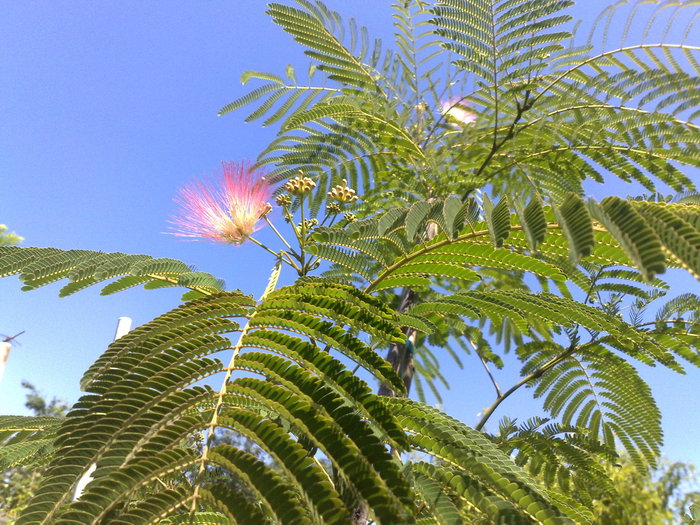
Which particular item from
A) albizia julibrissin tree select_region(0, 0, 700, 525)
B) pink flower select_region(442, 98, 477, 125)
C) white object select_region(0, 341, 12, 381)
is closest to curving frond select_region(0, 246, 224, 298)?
albizia julibrissin tree select_region(0, 0, 700, 525)

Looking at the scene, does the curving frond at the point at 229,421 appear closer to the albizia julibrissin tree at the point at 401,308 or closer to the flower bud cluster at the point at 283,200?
the albizia julibrissin tree at the point at 401,308

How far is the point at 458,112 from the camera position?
2496 mm

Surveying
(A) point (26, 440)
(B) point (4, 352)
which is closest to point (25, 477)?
(B) point (4, 352)

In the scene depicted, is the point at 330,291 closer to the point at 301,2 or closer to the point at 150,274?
the point at 150,274

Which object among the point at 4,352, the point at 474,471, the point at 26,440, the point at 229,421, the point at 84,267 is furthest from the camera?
the point at 4,352

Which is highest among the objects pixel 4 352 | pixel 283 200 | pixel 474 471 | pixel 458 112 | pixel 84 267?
pixel 4 352

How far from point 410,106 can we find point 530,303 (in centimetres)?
124

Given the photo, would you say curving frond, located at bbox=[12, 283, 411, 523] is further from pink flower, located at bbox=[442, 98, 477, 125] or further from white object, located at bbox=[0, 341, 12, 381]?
white object, located at bbox=[0, 341, 12, 381]

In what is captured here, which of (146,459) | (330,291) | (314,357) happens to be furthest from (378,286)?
(146,459)

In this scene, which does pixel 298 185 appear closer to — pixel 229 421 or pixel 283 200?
pixel 283 200

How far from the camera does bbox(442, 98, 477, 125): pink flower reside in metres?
2.40

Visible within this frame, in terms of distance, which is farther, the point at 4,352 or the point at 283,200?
the point at 4,352

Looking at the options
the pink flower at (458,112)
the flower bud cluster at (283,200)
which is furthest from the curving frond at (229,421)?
the pink flower at (458,112)

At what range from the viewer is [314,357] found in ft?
3.27
